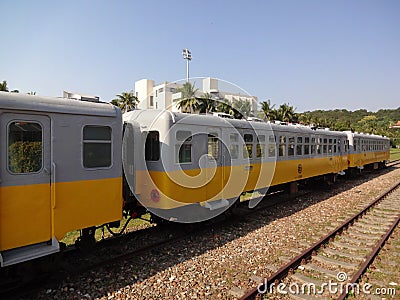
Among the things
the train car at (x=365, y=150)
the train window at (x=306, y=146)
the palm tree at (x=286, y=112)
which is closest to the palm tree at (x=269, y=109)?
the palm tree at (x=286, y=112)

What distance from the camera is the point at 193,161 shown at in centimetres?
785

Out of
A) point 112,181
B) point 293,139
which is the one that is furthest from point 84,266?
point 293,139

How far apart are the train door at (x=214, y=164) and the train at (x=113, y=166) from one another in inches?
1.1

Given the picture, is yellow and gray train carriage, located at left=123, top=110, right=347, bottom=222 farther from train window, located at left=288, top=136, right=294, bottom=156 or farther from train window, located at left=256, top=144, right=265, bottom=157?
train window, located at left=288, top=136, right=294, bottom=156

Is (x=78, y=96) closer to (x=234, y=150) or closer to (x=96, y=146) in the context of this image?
(x=96, y=146)

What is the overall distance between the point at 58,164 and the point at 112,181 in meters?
1.13

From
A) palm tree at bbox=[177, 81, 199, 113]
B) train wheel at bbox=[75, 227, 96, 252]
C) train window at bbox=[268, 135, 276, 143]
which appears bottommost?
train wheel at bbox=[75, 227, 96, 252]

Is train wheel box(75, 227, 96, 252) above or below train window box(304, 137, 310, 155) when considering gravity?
below

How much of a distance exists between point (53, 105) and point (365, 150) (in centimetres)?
2376

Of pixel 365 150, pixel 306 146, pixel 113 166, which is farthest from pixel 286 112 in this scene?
pixel 113 166

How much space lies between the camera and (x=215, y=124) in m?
8.55

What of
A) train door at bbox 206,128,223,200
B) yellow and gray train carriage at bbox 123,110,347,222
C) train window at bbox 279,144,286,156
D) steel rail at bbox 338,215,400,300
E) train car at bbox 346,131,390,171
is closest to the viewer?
steel rail at bbox 338,215,400,300

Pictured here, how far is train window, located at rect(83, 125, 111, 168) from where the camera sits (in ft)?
18.2

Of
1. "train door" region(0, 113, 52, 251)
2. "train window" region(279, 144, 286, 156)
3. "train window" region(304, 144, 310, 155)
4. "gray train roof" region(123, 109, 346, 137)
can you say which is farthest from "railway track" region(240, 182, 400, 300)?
"train window" region(304, 144, 310, 155)
